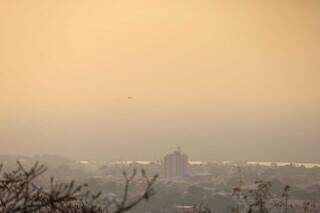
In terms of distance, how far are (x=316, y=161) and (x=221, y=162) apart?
3.46 ft

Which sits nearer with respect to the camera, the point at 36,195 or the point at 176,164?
the point at 36,195

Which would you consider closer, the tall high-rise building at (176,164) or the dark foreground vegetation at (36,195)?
the dark foreground vegetation at (36,195)

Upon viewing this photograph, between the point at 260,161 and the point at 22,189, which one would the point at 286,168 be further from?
the point at 22,189

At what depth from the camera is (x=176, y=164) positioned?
6.86 metres

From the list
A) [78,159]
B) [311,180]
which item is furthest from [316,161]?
[78,159]

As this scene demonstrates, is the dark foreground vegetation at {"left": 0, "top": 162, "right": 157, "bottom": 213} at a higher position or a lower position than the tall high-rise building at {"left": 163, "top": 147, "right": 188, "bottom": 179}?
lower

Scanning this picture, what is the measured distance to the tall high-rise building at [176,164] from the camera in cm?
629

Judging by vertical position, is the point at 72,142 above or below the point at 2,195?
above

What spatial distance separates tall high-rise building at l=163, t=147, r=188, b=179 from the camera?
6.29 m

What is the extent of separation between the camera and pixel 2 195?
1222 millimetres

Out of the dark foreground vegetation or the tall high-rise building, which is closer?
the dark foreground vegetation

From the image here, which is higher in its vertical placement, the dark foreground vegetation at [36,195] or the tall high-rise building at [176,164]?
the tall high-rise building at [176,164]

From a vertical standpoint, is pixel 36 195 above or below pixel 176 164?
below

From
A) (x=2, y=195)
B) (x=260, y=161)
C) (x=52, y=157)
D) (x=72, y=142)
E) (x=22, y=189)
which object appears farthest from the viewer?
(x=72, y=142)
